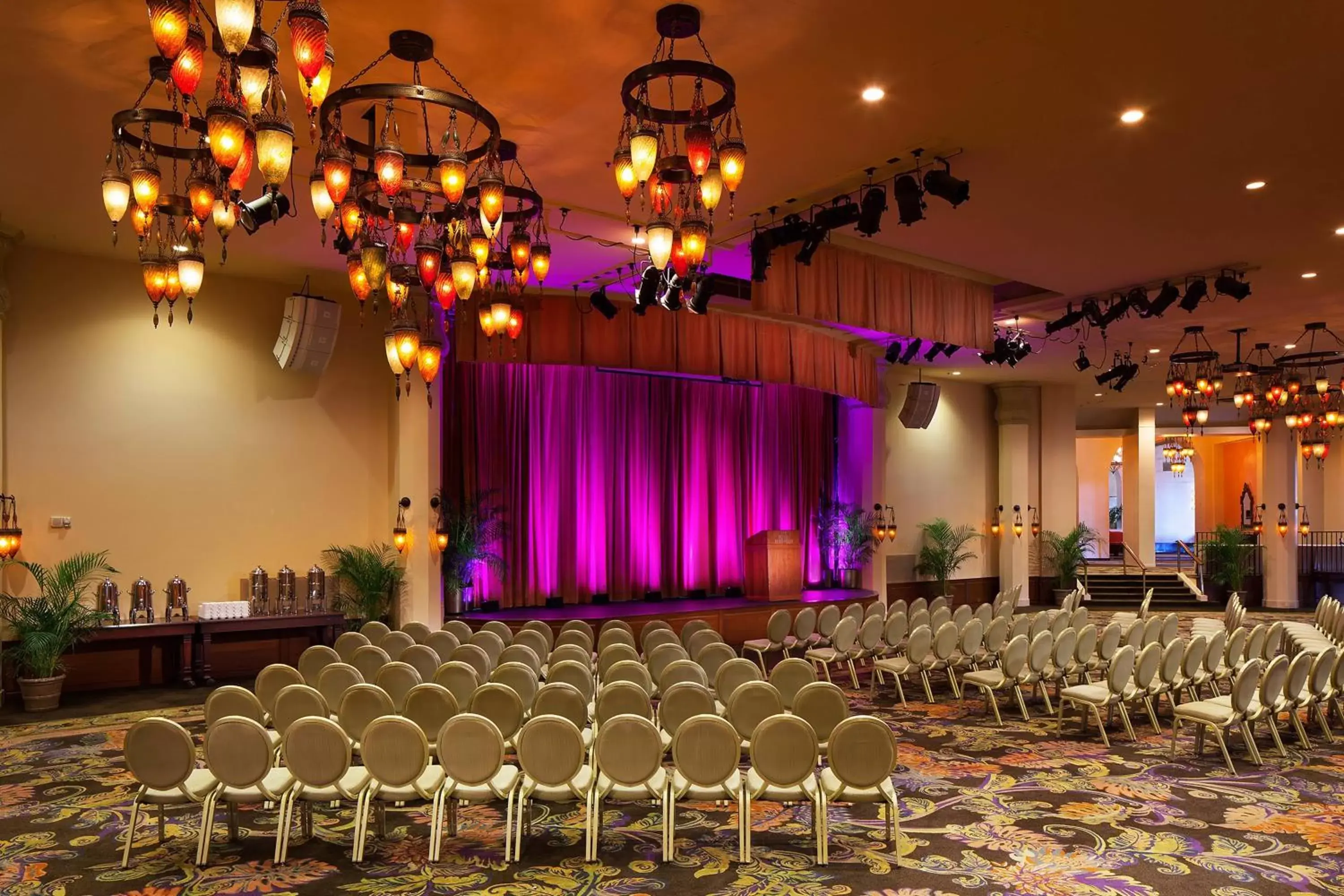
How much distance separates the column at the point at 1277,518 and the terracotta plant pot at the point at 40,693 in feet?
77.8

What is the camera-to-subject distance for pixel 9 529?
33.1 feet

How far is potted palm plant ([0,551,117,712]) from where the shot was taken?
32.3ft

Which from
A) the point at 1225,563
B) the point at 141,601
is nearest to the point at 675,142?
the point at 141,601

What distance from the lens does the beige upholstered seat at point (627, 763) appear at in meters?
5.54

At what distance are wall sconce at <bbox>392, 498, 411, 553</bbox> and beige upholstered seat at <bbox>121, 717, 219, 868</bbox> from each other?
684 cm

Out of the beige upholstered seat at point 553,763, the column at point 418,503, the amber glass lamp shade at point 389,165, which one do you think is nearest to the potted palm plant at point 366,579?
the column at point 418,503

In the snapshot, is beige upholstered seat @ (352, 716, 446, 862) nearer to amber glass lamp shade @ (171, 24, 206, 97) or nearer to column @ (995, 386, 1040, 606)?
amber glass lamp shade @ (171, 24, 206, 97)

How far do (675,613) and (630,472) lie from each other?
323cm

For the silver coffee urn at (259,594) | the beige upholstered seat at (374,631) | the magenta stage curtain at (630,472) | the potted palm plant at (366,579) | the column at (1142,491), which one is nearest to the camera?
the beige upholstered seat at (374,631)

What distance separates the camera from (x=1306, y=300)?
1309 centimetres

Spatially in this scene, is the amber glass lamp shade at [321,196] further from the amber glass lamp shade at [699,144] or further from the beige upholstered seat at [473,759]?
the beige upholstered seat at [473,759]

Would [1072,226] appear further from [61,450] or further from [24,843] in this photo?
[61,450]

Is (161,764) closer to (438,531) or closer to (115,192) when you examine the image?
(115,192)

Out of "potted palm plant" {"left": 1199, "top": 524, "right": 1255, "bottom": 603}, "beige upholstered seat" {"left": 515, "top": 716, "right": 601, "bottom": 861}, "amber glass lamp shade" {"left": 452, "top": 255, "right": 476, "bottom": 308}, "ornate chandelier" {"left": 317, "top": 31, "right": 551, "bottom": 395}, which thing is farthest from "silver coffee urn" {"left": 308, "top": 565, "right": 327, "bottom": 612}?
"potted palm plant" {"left": 1199, "top": 524, "right": 1255, "bottom": 603}
